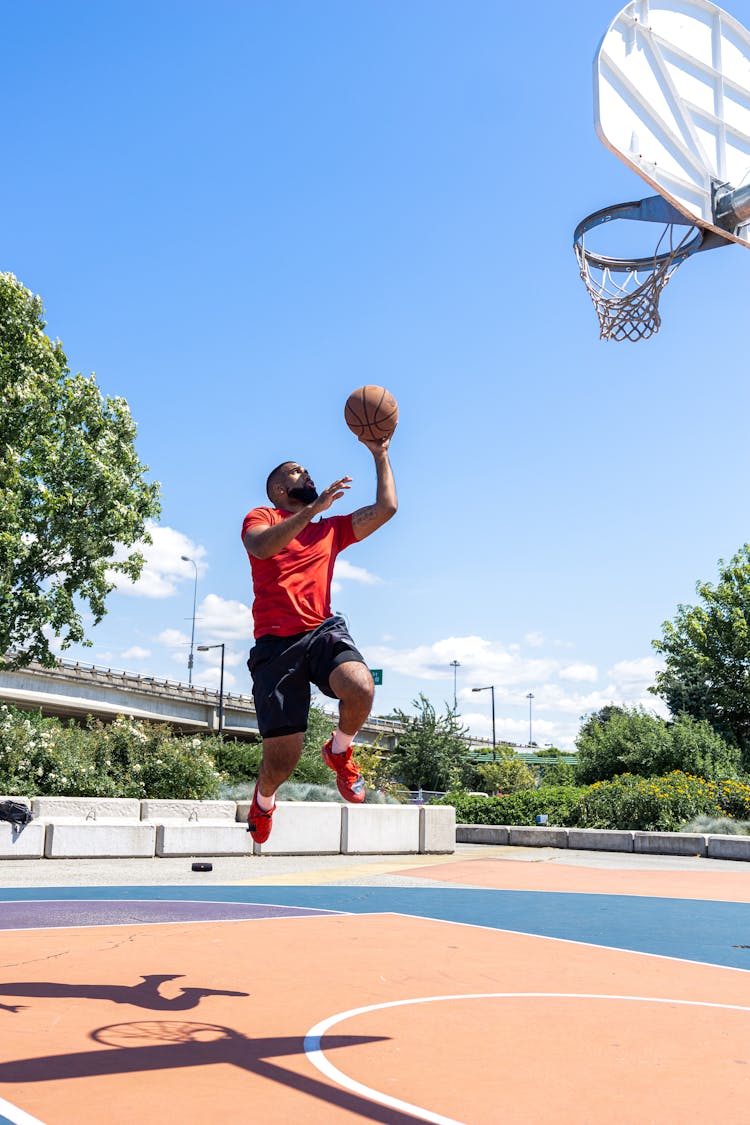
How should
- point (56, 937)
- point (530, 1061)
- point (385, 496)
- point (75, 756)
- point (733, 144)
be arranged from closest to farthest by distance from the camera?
point (530, 1061), point (385, 496), point (56, 937), point (733, 144), point (75, 756)

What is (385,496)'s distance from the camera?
593 cm

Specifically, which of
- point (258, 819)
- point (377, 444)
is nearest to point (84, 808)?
point (258, 819)

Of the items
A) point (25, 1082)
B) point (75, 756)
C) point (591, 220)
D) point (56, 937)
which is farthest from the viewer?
point (75, 756)

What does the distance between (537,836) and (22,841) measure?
38.8 feet

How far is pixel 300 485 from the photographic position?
604 centimetres

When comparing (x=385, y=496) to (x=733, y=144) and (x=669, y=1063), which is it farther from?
(x=733, y=144)

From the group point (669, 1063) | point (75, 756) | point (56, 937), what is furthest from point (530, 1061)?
point (75, 756)

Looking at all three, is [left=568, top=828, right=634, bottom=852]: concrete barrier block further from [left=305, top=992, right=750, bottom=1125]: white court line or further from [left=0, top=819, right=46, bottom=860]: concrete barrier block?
[left=305, top=992, right=750, bottom=1125]: white court line

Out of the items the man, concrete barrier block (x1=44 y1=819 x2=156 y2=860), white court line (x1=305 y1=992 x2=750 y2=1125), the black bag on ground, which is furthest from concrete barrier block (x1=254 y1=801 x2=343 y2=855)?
the man

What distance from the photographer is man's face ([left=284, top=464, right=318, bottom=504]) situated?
598 centimetres

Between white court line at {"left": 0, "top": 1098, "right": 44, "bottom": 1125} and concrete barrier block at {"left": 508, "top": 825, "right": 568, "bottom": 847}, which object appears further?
concrete barrier block at {"left": 508, "top": 825, "right": 568, "bottom": 847}

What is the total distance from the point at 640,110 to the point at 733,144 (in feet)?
4.14

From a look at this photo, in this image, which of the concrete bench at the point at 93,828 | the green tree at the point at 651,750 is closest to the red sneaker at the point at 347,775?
the concrete bench at the point at 93,828

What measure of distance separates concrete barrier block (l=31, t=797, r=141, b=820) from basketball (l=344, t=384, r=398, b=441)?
585 inches
